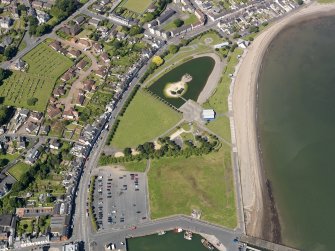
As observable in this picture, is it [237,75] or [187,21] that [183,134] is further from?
[187,21]

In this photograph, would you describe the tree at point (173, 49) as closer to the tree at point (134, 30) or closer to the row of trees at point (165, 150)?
the tree at point (134, 30)

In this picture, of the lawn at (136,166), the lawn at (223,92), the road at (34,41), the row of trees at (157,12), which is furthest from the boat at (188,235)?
the row of trees at (157,12)

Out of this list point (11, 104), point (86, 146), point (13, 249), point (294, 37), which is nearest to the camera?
point (13, 249)

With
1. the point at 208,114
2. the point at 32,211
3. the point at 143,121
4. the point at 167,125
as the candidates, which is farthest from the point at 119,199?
the point at 208,114

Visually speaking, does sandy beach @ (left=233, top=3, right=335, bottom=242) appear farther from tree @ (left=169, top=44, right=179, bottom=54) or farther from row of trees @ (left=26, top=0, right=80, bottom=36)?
row of trees @ (left=26, top=0, right=80, bottom=36)

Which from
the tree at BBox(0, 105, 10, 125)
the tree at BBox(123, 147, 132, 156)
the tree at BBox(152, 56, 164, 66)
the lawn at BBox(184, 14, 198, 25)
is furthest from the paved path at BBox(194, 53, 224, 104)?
the tree at BBox(0, 105, 10, 125)

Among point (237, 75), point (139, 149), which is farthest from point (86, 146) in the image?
point (237, 75)
